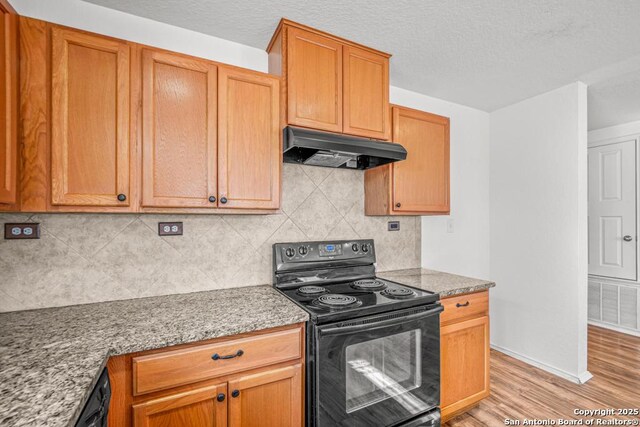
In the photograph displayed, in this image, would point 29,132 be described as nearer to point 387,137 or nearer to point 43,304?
point 43,304

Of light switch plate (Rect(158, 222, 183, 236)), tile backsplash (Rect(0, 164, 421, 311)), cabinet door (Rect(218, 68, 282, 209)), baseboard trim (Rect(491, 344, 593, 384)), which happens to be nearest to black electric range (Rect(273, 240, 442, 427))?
tile backsplash (Rect(0, 164, 421, 311))

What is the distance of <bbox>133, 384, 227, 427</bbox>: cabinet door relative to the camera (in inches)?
44.9

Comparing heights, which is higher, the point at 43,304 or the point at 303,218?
the point at 303,218

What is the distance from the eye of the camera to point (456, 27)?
5.84ft

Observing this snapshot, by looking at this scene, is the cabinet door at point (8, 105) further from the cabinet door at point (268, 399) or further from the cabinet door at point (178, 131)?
the cabinet door at point (268, 399)

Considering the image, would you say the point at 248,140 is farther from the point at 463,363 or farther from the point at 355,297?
the point at 463,363

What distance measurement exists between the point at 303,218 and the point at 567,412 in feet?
7.42

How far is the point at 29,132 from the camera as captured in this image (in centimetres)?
124

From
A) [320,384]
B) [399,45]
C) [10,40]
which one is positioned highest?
[399,45]

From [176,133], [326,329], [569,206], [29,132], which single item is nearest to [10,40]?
[29,132]

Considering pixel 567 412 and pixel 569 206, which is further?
pixel 569 206

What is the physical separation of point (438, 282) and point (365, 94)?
135 cm

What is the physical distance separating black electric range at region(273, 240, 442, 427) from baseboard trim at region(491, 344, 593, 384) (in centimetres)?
159

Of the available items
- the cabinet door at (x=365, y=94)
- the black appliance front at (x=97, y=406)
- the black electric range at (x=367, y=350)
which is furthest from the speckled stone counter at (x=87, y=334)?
the cabinet door at (x=365, y=94)
